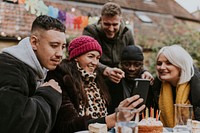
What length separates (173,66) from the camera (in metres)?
2.80

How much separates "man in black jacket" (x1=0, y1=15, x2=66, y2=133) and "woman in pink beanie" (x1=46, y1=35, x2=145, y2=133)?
375mm

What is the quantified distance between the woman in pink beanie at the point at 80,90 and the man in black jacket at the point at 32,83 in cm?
37

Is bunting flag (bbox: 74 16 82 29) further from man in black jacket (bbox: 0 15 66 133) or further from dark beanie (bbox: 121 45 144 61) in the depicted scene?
man in black jacket (bbox: 0 15 66 133)

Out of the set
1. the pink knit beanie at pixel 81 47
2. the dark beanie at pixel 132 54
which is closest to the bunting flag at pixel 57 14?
the dark beanie at pixel 132 54

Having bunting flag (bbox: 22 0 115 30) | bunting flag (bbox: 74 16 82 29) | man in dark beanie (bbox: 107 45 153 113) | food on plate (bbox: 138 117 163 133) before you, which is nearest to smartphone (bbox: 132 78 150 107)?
food on plate (bbox: 138 117 163 133)

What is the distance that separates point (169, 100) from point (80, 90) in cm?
83

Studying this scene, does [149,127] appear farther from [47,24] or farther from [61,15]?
[61,15]

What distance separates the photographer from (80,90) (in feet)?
8.18

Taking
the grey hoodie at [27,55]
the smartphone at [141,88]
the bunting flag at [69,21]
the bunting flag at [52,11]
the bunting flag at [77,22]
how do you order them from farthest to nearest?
the bunting flag at [77,22] → the bunting flag at [69,21] → the bunting flag at [52,11] → the smartphone at [141,88] → the grey hoodie at [27,55]

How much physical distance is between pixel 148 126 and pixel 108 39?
5.37 ft

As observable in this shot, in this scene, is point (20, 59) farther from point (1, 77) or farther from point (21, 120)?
point (21, 120)

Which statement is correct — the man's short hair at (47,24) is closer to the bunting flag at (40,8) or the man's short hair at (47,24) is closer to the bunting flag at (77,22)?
the bunting flag at (40,8)

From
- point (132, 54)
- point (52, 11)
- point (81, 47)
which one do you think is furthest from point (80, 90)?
point (52, 11)

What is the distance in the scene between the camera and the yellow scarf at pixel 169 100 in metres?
2.74
